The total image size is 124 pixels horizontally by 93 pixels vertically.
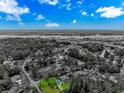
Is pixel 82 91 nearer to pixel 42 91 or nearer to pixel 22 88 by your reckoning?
pixel 42 91

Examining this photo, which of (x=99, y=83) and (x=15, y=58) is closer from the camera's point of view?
(x=99, y=83)

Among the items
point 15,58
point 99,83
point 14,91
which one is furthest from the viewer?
point 15,58

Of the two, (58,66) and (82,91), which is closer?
(82,91)

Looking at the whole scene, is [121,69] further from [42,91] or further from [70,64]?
[42,91]

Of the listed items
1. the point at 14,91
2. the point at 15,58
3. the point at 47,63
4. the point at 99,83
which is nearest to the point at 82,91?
the point at 99,83

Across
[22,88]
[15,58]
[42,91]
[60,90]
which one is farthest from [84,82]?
[15,58]

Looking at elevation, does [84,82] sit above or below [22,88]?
above

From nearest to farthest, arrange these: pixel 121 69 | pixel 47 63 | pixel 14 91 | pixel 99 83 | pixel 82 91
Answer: pixel 82 91, pixel 99 83, pixel 14 91, pixel 121 69, pixel 47 63

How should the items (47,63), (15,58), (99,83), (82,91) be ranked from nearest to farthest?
(82,91)
(99,83)
(47,63)
(15,58)

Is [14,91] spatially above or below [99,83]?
below

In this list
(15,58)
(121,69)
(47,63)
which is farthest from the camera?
(15,58)
